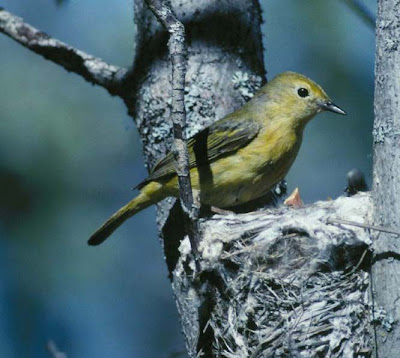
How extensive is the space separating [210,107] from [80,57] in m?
0.82

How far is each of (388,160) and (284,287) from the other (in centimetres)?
77

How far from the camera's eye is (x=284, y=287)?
3.26m

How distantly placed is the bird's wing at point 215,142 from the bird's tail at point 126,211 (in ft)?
0.25

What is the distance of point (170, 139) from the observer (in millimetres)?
3867

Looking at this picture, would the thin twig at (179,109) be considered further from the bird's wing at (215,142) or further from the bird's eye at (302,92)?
the bird's eye at (302,92)

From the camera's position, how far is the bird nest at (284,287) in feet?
10.3

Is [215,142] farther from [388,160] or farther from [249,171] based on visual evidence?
[388,160]

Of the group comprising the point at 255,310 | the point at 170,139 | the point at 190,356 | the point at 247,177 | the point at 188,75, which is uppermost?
the point at 188,75

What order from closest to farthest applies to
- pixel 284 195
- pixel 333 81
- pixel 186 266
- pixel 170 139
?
pixel 186 266 < pixel 170 139 < pixel 284 195 < pixel 333 81

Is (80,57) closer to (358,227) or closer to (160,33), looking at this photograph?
(160,33)

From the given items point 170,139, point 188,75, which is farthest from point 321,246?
point 188,75

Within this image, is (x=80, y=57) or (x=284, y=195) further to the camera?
(x=284, y=195)

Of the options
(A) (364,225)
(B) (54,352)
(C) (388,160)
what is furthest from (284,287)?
(B) (54,352)

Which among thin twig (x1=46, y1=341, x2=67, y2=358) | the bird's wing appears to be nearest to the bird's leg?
the bird's wing
